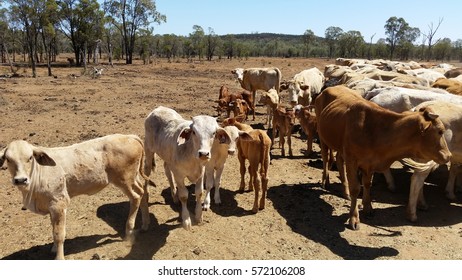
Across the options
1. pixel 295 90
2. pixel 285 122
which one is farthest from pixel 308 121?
pixel 295 90

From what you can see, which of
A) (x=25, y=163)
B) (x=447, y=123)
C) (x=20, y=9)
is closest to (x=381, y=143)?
(x=447, y=123)

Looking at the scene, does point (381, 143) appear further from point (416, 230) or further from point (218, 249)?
point (218, 249)

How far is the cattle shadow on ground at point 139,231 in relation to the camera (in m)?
5.37

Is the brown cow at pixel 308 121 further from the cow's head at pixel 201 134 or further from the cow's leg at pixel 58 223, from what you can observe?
the cow's leg at pixel 58 223

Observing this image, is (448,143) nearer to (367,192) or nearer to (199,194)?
(367,192)

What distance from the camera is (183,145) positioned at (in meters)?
5.64

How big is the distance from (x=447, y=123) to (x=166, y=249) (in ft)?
18.7

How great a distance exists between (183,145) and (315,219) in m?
2.98

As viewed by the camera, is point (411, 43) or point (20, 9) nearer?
point (20, 9)

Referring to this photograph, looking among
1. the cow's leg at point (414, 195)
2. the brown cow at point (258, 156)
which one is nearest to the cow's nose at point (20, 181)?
the brown cow at point (258, 156)

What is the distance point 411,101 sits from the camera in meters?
8.58

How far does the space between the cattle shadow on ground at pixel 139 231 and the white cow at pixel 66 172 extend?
0.93 feet

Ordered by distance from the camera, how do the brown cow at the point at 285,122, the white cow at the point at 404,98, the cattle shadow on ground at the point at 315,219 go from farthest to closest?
the brown cow at the point at 285,122, the white cow at the point at 404,98, the cattle shadow on ground at the point at 315,219

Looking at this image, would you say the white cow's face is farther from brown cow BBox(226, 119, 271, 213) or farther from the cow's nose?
the cow's nose
